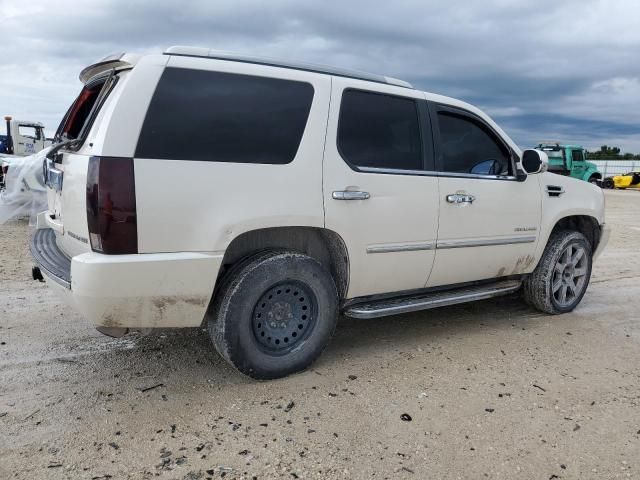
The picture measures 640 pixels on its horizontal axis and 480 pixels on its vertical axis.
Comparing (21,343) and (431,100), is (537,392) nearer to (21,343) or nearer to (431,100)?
(431,100)

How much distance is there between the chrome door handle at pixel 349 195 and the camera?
348 centimetres

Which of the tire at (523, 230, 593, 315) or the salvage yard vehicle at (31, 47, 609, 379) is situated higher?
the salvage yard vehicle at (31, 47, 609, 379)

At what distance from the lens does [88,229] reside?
2.88m

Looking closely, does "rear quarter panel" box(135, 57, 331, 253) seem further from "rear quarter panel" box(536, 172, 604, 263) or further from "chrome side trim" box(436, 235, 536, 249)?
"rear quarter panel" box(536, 172, 604, 263)

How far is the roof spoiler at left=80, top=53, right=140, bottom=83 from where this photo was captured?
10.1 feet

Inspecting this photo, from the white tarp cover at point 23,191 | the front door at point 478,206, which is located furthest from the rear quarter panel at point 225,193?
the white tarp cover at point 23,191

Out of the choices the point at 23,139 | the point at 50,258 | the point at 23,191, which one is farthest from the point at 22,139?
the point at 50,258

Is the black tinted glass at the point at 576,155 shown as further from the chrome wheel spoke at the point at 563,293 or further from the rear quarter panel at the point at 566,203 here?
the chrome wheel spoke at the point at 563,293

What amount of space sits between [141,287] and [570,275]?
410 cm

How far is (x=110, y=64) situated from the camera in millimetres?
3336

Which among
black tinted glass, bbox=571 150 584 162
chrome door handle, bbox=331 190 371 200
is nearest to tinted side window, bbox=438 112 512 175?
chrome door handle, bbox=331 190 371 200

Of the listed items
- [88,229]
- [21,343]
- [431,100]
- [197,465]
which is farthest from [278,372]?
[431,100]

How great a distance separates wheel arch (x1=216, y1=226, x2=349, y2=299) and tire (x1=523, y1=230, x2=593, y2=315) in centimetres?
225

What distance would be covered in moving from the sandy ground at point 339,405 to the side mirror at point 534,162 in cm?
138
